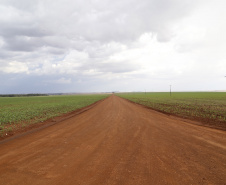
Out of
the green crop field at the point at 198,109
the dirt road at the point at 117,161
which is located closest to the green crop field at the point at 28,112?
the dirt road at the point at 117,161

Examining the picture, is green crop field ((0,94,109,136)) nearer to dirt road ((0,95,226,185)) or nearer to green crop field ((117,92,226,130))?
dirt road ((0,95,226,185))

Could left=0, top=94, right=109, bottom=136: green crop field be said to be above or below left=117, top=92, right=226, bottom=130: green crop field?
below

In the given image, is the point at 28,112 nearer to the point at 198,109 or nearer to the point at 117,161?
the point at 117,161

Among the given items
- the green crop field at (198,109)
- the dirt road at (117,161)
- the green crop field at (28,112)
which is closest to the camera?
the dirt road at (117,161)

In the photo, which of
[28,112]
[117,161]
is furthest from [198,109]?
[28,112]

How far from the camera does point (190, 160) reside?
471 cm

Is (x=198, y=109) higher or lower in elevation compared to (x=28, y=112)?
higher

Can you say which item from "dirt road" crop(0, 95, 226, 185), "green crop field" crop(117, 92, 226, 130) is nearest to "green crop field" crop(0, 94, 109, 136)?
"dirt road" crop(0, 95, 226, 185)

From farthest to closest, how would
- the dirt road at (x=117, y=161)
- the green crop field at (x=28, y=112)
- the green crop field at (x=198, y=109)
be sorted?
the green crop field at (x=198, y=109)
the green crop field at (x=28, y=112)
the dirt road at (x=117, y=161)

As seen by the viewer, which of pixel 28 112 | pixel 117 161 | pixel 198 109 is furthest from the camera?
pixel 198 109

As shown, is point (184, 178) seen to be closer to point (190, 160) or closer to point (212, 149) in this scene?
point (190, 160)

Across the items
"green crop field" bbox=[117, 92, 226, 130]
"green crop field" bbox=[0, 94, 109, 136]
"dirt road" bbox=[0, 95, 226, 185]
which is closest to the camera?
"dirt road" bbox=[0, 95, 226, 185]

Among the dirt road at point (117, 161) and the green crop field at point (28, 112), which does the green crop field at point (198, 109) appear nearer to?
the dirt road at point (117, 161)

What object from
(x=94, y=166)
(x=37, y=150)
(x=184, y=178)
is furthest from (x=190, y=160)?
(x=37, y=150)
